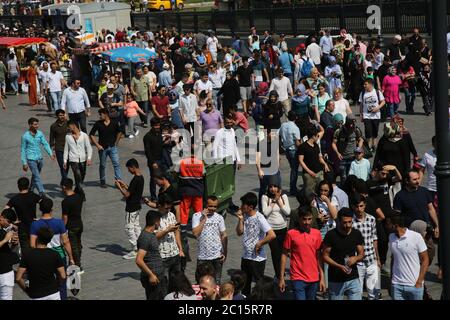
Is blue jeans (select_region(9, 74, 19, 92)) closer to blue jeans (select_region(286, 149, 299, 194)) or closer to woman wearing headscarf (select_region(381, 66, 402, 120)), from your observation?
woman wearing headscarf (select_region(381, 66, 402, 120))

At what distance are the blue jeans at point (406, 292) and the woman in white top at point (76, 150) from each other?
8.75 m

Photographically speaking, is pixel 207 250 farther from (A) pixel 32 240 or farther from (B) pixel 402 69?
(B) pixel 402 69

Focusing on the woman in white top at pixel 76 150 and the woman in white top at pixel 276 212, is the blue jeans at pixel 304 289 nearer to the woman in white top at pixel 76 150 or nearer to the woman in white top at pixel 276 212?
the woman in white top at pixel 276 212

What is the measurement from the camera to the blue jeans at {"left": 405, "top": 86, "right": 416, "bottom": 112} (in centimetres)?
2534

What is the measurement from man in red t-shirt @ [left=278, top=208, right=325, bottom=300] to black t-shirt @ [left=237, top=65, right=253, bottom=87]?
1483 cm

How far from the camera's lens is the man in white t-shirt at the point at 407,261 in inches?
437

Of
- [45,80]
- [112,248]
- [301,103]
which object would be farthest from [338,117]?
[45,80]

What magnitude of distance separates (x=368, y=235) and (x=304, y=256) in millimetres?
951

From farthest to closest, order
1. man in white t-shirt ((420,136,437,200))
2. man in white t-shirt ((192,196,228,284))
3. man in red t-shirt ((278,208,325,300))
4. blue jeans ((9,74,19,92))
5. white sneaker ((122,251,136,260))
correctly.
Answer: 1. blue jeans ((9,74,19,92))
2. white sneaker ((122,251,136,260))
3. man in white t-shirt ((420,136,437,200))
4. man in white t-shirt ((192,196,228,284))
5. man in red t-shirt ((278,208,325,300))

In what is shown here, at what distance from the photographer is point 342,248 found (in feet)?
36.9

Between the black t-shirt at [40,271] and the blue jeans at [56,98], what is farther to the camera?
the blue jeans at [56,98]

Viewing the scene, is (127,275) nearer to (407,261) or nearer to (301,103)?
(407,261)

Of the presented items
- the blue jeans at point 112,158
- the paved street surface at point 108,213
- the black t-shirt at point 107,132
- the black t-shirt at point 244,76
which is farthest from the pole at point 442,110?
the black t-shirt at point 244,76

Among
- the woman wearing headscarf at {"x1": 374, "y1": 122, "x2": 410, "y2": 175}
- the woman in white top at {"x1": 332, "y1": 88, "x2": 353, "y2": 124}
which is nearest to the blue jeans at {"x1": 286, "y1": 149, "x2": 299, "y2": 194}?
the woman in white top at {"x1": 332, "y1": 88, "x2": 353, "y2": 124}
